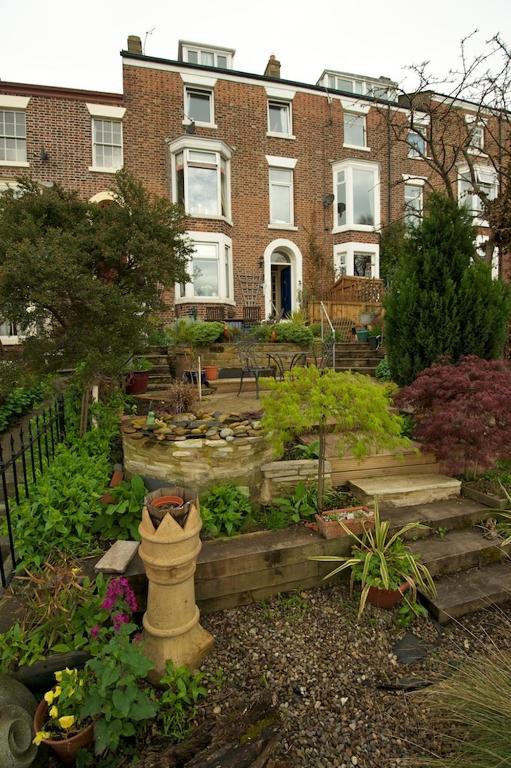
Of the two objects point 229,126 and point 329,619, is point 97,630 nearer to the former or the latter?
point 329,619

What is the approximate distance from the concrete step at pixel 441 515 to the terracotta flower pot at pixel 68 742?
2577mm

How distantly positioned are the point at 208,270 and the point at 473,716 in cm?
1332

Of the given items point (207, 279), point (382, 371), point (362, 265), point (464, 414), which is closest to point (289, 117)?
point (362, 265)

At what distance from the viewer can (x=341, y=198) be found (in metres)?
15.6

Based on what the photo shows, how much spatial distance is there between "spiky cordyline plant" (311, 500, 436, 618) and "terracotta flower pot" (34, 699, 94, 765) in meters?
1.72

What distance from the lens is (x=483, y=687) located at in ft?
6.44

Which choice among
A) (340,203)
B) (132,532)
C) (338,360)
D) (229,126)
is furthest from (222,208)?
(132,532)

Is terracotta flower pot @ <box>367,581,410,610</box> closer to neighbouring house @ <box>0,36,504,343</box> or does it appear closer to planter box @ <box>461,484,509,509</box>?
planter box @ <box>461,484,509,509</box>

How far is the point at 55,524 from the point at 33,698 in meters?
1.12

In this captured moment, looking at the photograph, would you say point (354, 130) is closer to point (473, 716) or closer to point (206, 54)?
point (206, 54)

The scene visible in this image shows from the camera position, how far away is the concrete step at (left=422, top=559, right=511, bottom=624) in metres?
2.89

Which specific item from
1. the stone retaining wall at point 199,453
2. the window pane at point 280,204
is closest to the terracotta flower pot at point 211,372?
the stone retaining wall at point 199,453

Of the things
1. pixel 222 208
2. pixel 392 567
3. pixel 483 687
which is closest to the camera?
pixel 483 687

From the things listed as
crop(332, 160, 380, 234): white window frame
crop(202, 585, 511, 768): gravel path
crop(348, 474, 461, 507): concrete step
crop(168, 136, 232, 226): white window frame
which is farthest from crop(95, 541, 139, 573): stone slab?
crop(332, 160, 380, 234): white window frame
